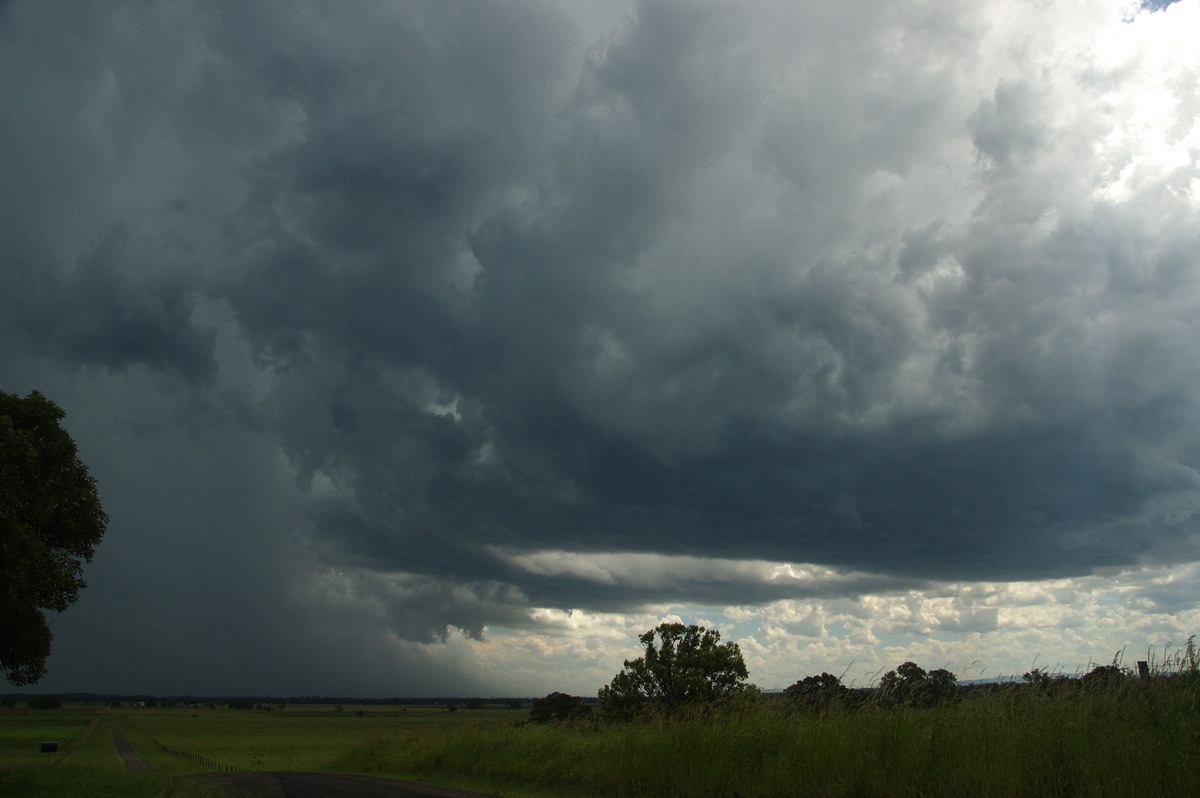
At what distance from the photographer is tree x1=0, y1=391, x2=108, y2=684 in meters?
24.4

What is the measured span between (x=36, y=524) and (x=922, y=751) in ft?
99.0

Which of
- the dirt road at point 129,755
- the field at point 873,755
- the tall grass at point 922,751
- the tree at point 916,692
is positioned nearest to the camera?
the tall grass at point 922,751

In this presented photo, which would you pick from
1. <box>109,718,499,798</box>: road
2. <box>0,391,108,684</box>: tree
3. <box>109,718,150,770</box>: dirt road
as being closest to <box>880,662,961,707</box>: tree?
<box>109,718,499,798</box>: road

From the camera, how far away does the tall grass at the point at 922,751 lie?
1232 centimetres

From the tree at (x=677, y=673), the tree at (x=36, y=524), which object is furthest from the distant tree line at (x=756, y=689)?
the tree at (x=36, y=524)

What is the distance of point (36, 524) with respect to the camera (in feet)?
85.6

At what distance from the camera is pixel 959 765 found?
1424 centimetres

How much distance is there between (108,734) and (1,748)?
4001 cm

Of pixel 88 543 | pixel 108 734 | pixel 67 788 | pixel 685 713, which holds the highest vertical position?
pixel 88 543

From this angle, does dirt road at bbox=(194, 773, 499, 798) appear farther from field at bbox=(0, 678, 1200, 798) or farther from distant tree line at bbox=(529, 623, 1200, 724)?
distant tree line at bbox=(529, 623, 1200, 724)

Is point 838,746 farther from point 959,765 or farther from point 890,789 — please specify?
point 959,765

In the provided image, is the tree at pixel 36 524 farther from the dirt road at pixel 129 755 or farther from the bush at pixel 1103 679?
the dirt road at pixel 129 755

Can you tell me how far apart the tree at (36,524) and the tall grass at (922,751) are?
61.0 ft

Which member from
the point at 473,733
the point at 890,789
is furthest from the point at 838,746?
the point at 473,733
